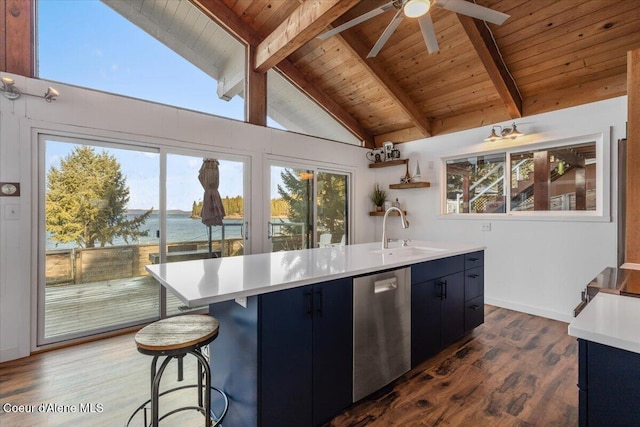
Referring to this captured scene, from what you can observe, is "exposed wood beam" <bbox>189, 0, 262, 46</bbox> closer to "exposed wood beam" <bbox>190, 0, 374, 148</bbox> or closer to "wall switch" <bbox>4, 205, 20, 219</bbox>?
"exposed wood beam" <bbox>190, 0, 374, 148</bbox>

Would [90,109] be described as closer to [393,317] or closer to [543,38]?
[393,317]

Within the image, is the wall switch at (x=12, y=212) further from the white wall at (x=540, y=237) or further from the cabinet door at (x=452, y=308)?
the white wall at (x=540, y=237)

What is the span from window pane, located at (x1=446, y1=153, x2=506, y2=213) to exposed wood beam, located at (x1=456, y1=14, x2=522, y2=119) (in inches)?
26.5

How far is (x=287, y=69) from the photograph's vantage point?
4371 mm

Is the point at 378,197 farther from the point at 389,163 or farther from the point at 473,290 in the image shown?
the point at 473,290

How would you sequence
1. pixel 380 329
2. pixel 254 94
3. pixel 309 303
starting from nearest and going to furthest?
pixel 309 303, pixel 380 329, pixel 254 94

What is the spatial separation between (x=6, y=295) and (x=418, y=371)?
344 centimetres

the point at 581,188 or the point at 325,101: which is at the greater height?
the point at 325,101

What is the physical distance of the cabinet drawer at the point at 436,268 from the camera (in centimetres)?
221

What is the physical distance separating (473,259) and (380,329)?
1452mm

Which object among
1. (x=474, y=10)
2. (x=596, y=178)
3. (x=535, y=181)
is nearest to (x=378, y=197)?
(x=535, y=181)

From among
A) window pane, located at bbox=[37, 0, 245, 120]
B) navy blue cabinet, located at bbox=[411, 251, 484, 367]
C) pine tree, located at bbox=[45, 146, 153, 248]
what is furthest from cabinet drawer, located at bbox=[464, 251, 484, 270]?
Result: pine tree, located at bbox=[45, 146, 153, 248]

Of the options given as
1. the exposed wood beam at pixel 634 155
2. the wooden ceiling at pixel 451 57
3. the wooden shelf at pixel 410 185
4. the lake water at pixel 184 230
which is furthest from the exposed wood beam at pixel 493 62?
the lake water at pixel 184 230

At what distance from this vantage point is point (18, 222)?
2.52m
